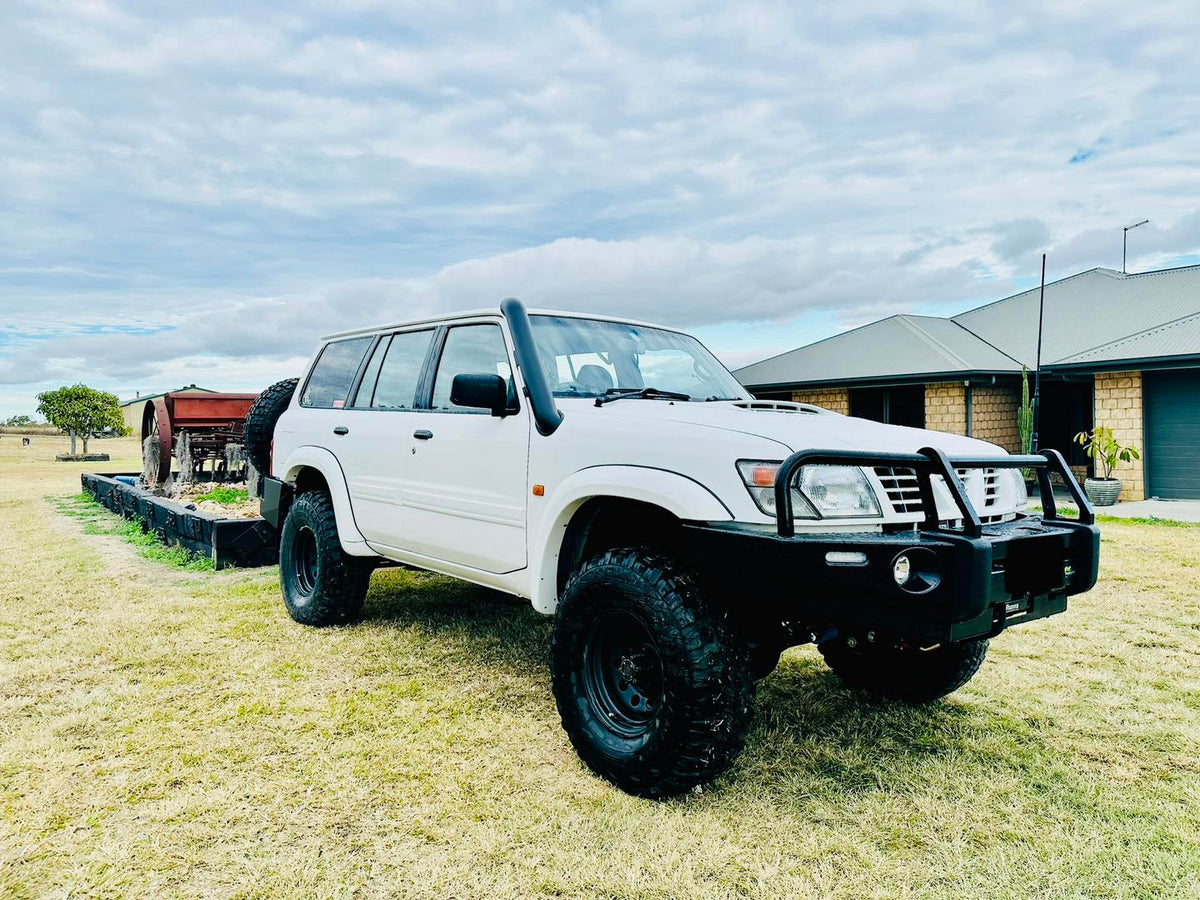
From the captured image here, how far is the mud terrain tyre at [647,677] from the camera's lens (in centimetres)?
295

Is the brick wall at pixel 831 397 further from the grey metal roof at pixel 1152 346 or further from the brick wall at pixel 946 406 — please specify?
the grey metal roof at pixel 1152 346

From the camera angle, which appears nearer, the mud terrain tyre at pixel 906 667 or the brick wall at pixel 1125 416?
the mud terrain tyre at pixel 906 667

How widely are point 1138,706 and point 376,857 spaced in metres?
3.78

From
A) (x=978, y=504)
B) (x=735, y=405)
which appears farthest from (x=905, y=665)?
(x=735, y=405)

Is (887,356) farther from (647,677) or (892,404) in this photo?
(647,677)

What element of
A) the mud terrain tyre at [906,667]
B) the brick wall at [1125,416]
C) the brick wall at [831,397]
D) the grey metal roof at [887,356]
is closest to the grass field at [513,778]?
the mud terrain tyre at [906,667]

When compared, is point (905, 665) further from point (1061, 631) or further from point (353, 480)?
point (353, 480)

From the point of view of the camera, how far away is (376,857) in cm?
277

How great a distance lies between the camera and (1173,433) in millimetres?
14945

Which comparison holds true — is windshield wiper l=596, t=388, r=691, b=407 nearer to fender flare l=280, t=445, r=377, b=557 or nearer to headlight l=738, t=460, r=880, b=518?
headlight l=738, t=460, r=880, b=518

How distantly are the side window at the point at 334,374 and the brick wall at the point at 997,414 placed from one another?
609 inches

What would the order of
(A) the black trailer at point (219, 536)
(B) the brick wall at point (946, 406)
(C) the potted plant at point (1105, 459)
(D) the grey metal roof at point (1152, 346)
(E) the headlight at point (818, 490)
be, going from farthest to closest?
(B) the brick wall at point (946, 406) < (D) the grey metal roof at point (1152, 346) < (C) the potted plant at point (1105, 459) < (A) the black trailer at point (219, 536) < (E) the headlight at point (818, 490)

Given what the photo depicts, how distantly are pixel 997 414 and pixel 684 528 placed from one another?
17.8 metres

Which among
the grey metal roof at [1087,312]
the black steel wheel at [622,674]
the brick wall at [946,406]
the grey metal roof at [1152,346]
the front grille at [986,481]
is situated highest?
the grey metal roof at [1087,312]
